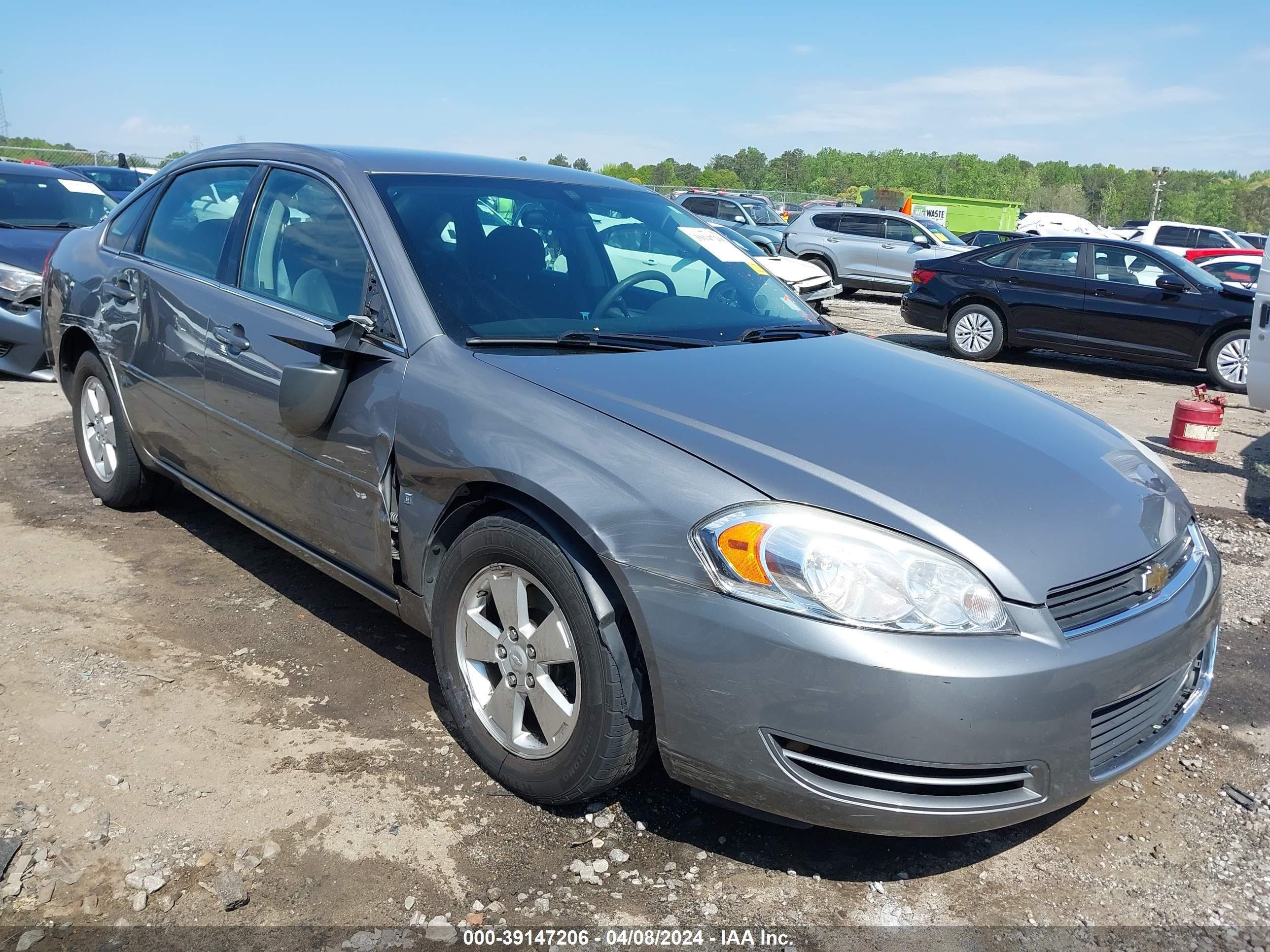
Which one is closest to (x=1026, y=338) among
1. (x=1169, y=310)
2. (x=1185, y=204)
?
(x=1169, y=310)

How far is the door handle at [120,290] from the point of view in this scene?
169 inches

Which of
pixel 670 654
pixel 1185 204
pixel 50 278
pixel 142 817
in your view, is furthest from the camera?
pixel 1185 204

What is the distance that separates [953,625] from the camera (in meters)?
2.16

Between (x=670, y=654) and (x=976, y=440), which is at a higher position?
(x=976, y=440)

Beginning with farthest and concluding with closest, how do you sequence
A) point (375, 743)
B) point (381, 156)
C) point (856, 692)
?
point (381, 156), point (375, 743), point (856, 692)

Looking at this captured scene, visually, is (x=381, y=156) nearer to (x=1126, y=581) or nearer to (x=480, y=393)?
(x=480, y=393)

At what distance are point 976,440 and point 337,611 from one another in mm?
2489

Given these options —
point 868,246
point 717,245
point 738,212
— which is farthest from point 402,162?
point 738,212

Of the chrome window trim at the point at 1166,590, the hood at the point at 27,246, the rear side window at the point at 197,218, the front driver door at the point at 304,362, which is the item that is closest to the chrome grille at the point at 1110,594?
the chrome window trim at the point at 1166,590

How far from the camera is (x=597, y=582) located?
7.91 ft

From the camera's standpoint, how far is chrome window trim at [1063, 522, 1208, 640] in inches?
89.8

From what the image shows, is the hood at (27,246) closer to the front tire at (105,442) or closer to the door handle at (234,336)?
the front tire at (105,442)

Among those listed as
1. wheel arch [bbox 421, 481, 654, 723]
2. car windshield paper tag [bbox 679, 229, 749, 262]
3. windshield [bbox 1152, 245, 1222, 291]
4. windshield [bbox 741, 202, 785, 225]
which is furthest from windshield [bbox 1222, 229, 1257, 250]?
wheel arch [bbox 421, 481, 654, 723]

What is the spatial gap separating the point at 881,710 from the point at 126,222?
4074 mm
